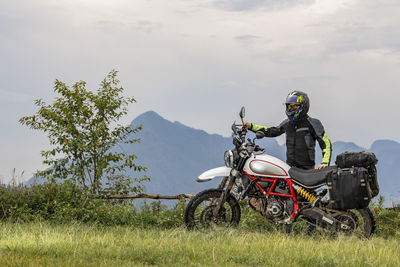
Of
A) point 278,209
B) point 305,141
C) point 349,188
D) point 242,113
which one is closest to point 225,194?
point 278,209

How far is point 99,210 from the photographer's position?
9867 mm

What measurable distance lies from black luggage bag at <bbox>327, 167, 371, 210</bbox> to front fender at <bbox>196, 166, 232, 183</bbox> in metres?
1.62

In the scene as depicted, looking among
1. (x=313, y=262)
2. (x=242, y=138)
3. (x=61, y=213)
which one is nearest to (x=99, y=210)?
(x=61, y=213)

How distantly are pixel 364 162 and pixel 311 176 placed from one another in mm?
824

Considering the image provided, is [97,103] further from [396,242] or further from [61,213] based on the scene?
[396,242]

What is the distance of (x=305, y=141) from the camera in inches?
351

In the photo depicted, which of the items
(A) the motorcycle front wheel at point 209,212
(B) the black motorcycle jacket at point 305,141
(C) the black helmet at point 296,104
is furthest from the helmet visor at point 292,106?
(A) the motorcycle front wheel at point 209,212

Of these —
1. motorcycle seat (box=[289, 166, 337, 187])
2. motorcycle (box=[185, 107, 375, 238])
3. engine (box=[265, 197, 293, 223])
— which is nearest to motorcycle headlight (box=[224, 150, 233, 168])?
motorcycle (box=[185, 107, 375, 238])

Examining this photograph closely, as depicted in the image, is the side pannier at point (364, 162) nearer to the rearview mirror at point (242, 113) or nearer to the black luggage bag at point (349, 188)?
the black luggage bag at point (349, 188)

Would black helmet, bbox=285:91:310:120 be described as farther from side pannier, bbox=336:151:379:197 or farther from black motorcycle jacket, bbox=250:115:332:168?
side pannier, bbox=336:151:379:197

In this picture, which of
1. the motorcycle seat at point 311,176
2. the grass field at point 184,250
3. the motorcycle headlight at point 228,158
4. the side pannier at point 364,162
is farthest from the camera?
the motorcycle headlight at point 228,158

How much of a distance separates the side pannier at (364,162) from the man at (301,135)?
Result: 1.13 ft

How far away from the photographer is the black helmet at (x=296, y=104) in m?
8.83

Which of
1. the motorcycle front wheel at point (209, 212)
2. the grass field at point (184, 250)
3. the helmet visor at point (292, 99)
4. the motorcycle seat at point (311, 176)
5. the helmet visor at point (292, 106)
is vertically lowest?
the grass field at point (184, 250)
